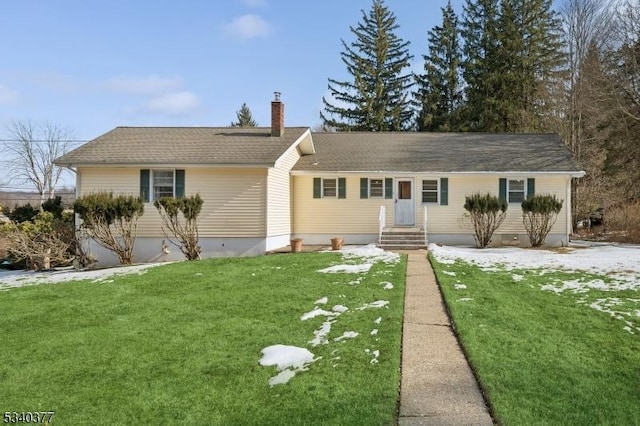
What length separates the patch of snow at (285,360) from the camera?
469 cm

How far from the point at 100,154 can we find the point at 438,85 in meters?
27.6

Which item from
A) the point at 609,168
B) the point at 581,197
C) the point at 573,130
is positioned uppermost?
the point at 573,130

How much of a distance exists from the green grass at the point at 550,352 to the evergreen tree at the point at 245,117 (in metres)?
46.0

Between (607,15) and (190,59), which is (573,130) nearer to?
(607,15)

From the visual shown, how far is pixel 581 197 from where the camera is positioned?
23.0 m

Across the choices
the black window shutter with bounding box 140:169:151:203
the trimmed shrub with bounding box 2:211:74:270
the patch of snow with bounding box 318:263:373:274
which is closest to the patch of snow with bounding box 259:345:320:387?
the patch of snow with bounding box 318:263:373:274

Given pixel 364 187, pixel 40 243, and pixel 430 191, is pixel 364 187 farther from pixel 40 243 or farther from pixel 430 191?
pixel 40 243

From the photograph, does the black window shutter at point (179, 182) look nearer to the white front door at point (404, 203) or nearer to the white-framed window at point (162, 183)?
the white-framed window at point (162, 183)

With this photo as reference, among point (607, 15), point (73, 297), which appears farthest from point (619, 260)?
point (607, 15)

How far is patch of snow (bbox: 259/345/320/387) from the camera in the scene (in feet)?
15.4

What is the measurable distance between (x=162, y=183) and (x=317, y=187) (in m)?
5.60

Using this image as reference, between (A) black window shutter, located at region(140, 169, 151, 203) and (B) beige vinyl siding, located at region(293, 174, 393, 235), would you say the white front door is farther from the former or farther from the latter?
(A) black window shutter, located at region(140, 169, 151, 203)

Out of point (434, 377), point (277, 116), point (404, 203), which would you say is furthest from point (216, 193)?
point (434, 377)

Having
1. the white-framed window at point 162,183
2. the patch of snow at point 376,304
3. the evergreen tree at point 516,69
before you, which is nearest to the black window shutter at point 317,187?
the white-framed window at point 162,183
